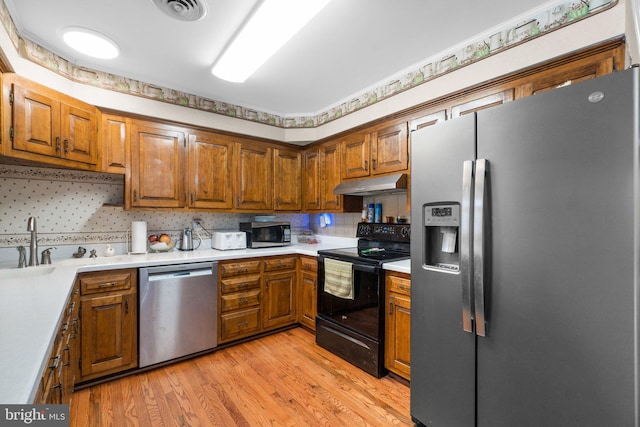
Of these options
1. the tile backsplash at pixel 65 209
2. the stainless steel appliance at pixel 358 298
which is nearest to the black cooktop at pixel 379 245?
the stainless steel appliance at pixel 358 298

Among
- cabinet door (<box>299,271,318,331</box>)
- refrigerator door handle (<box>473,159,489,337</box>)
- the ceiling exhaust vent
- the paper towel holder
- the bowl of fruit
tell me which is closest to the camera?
refrigerator door handle (<box>473,159,489,337</box>)

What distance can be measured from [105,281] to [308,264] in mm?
1783

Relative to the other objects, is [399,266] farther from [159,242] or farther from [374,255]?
[159,242]

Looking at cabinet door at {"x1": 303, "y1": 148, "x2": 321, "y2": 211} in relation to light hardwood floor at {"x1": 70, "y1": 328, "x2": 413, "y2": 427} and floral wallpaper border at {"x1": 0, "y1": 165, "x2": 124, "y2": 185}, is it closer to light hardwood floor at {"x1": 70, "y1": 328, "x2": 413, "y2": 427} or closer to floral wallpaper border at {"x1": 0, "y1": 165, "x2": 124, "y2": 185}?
light hardwood floor at {"x1": 70, "y1": 328, "x2": 413, "y2": 427}

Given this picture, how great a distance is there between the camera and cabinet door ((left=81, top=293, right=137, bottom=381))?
2.12 meters

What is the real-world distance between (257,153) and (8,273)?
89.7 inches

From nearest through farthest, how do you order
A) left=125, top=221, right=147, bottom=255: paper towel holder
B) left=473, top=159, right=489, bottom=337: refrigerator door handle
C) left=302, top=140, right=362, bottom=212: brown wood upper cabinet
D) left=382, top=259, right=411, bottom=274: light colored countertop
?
1. left=473, top=159, right=489, bottom=337: refrigerator door handle
2. left=382, top=259, right=411, bottom=274: light colored countertop
3. left=125, top=221, right=147, bottom=255: paper towel holder
4. left=302, top=140, right=362, bottom=212: brown wood upper cabinet

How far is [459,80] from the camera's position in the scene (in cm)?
218

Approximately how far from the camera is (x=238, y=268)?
112 inches

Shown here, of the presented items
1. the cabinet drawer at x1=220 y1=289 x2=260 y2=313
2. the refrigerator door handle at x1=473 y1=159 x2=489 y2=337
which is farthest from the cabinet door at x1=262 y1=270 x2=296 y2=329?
the refrigerator door handle at x1=473 y1=159 x2=489 y2=337

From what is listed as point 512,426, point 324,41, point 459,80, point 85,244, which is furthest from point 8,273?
point 459,80

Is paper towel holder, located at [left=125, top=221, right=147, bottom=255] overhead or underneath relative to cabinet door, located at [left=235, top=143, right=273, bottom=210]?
underneath

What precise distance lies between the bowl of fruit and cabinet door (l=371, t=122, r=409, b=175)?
221cm

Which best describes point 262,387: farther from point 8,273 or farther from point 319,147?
point 319,147
